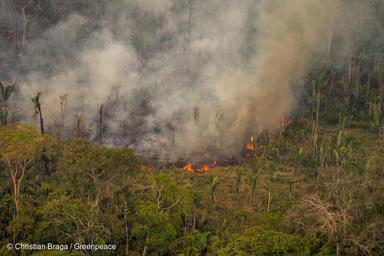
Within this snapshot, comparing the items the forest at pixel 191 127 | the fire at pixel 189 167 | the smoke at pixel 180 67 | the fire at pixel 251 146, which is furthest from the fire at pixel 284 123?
the fire at pixel 189 167

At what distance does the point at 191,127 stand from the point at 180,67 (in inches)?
630

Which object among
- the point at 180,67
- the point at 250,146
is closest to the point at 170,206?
the point at 250,146

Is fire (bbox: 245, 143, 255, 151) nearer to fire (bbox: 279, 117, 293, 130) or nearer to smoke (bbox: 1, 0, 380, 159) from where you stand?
smoke (bbox: 1, 0, 380, 159)

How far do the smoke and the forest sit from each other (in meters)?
0.26

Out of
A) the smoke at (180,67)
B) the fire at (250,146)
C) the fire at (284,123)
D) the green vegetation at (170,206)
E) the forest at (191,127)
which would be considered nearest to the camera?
the green vegetation at (170,206)

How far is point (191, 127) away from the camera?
6297cm

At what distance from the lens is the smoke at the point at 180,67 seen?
207 feet

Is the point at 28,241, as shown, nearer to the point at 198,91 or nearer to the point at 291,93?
the point at 198,91

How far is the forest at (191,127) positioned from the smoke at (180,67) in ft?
0.85

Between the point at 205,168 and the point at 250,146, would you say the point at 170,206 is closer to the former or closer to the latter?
the point at 205,168

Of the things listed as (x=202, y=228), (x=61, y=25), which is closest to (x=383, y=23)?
(x=61, y=25)

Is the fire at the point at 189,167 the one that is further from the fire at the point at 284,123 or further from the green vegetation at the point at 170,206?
the fire at the point at 284,123

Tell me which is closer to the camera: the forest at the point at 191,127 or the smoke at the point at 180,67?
the forest at the point at 191,127

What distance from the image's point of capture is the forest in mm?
31219
